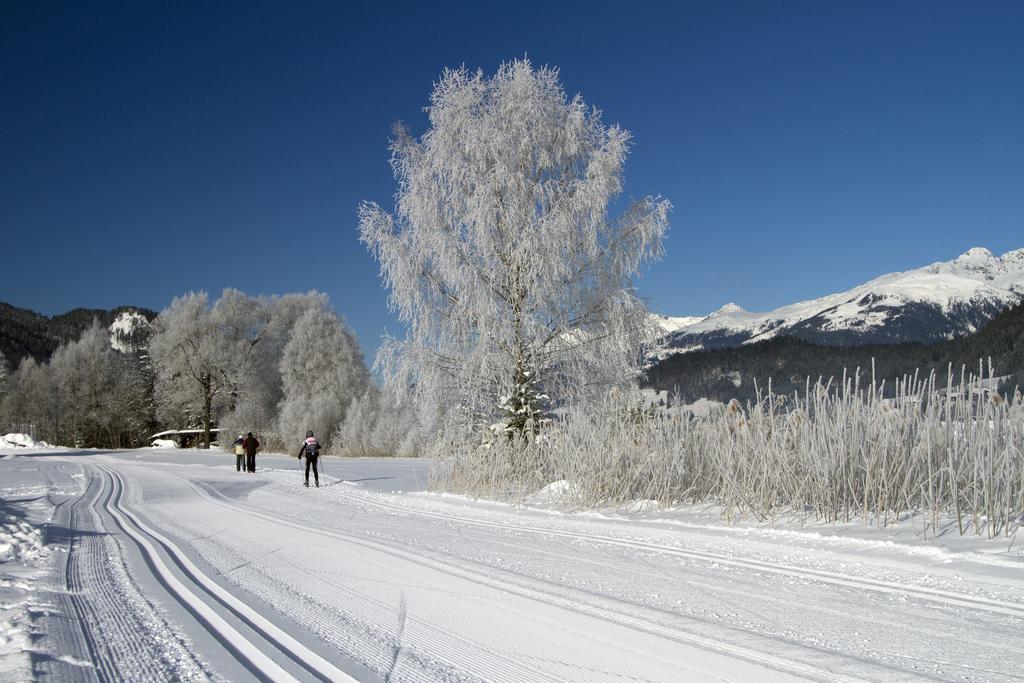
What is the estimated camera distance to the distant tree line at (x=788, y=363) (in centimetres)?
5994

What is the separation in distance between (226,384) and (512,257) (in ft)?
141

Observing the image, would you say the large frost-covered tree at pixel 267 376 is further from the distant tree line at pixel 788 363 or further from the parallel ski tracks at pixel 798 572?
the parallel ski tracks at pixel 798 572

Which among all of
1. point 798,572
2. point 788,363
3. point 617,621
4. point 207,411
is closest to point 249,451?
point 798,572

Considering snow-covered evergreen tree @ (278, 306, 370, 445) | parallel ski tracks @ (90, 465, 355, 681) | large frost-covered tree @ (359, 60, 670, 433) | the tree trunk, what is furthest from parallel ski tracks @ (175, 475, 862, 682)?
the tree trunk

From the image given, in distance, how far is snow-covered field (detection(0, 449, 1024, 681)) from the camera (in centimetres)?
321

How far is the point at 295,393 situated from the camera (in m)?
43.3

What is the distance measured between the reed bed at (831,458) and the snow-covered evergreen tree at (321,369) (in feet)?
105

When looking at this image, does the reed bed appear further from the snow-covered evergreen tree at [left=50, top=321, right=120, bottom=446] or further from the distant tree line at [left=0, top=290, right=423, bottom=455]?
the snow-covered evergreen tree at [left=50, top=321, right=120, bottom=446]

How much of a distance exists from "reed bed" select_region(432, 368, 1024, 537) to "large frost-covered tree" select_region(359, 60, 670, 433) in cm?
281

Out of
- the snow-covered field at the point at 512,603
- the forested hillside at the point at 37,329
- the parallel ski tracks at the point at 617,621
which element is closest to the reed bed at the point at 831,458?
the snow-covered field at the point at 512,603

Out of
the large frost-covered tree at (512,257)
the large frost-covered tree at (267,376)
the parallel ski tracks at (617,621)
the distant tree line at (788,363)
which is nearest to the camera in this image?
the parallel ski tracks at (617,621)

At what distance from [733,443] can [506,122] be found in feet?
27.7

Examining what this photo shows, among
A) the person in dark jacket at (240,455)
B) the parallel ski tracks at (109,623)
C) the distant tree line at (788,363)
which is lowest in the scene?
the person in dark jacket at (240,455)

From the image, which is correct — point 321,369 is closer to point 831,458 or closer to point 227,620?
point 831,458
